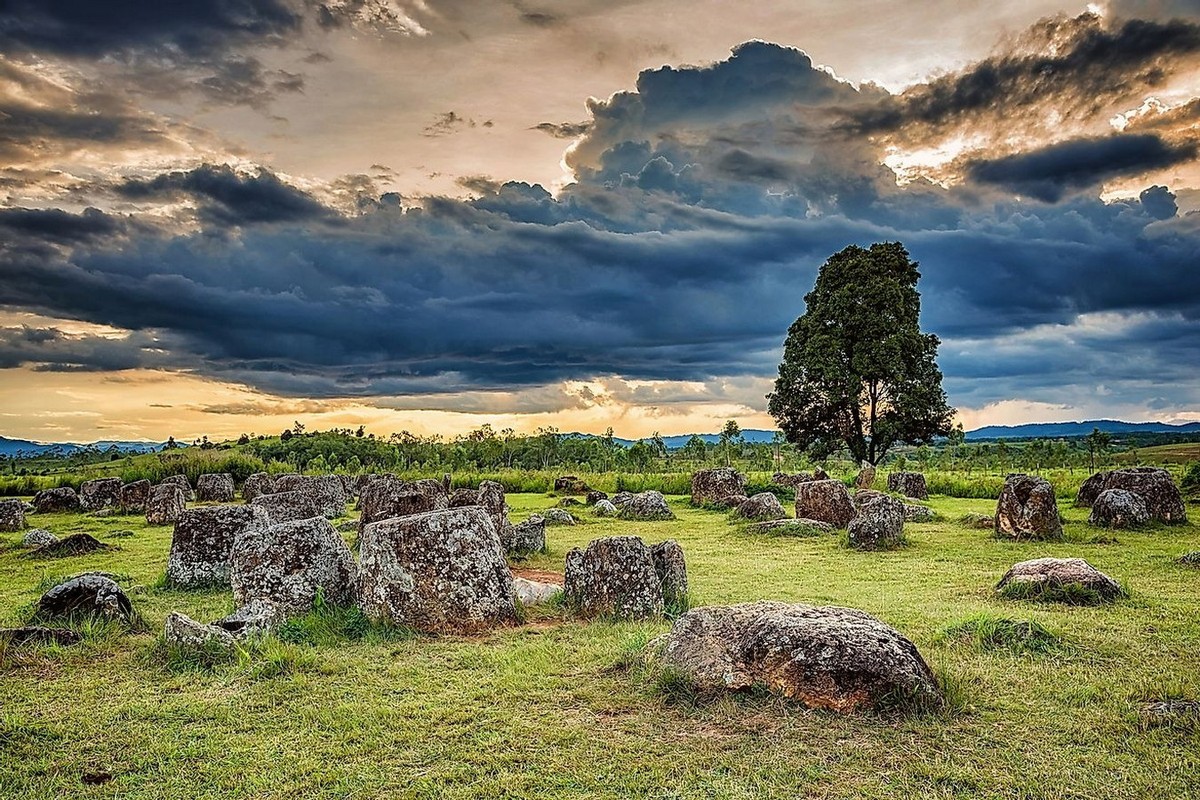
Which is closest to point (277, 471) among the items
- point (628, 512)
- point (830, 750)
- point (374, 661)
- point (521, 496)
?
point (521, 496)

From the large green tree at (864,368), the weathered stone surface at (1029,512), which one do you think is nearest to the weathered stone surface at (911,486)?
the large green tree at (864,368)

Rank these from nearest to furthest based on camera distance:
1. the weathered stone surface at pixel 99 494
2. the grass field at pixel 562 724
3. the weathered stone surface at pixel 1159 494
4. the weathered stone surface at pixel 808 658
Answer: the grass field at pixel 562 724 → the weathered stone surface at pixel 808 658 → the weathered stone surface at pixel 1159 494 → the weathered stone surface at pixel 99 494

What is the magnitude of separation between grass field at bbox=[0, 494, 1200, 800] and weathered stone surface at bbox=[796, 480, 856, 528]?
497 inches

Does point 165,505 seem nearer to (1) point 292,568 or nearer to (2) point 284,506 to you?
(2) point 284,506

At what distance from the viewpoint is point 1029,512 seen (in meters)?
20.6

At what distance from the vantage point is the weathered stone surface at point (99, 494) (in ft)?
112

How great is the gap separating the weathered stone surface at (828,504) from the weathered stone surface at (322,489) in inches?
664

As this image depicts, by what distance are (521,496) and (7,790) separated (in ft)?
115

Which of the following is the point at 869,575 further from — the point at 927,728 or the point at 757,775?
the point at 757,775

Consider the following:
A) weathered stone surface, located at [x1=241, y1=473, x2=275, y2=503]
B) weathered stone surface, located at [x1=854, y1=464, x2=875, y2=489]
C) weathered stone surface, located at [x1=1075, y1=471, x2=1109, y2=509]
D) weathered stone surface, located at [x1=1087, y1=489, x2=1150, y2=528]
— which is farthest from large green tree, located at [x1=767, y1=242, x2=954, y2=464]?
weathered stone surface, located at [x1=241, y1=473, x2=275, y2=503]

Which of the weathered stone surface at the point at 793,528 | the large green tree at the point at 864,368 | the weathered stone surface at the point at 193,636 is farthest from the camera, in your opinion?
the large green tree at the point at 864,368

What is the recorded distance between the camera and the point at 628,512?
29203mm

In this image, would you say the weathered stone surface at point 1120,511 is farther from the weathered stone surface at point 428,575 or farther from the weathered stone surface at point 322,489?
the weathered stone surface at point 322,489

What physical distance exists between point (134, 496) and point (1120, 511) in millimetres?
35435
